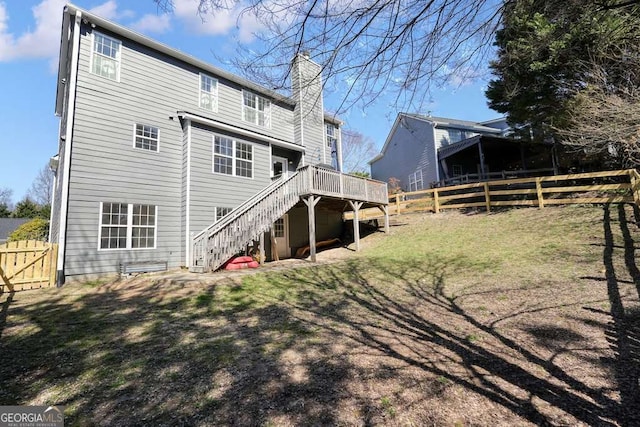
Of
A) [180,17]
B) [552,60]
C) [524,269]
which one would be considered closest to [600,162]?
[552,60]

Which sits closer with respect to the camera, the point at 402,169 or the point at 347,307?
the point at 347,307

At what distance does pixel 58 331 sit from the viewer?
493 cm

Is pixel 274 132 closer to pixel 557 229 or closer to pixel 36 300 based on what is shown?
pixel 36 300

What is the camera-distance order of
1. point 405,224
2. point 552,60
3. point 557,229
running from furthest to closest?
1. point 405,224
2. point 552,60
3. point 557,229

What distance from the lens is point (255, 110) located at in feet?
46.3

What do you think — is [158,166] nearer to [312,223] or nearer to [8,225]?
[312,223]

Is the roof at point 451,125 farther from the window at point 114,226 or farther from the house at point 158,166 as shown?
the window at point 114,226

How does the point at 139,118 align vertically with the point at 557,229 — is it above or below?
above

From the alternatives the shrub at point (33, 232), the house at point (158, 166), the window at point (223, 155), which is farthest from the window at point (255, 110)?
the shrub at point (33, 232)

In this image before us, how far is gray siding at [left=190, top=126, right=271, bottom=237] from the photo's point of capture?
1112 cm

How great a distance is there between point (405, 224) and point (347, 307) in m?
10.4

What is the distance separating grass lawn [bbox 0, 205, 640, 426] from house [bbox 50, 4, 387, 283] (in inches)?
69.5

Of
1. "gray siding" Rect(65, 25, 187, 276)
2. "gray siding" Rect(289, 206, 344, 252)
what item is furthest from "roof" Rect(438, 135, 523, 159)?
"gray siding" Rect(65, 25, 187, 276)

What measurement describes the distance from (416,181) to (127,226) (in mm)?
19874
